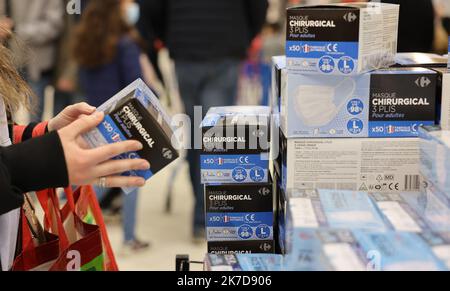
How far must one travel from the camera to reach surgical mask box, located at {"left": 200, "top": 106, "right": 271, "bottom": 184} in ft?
5.24

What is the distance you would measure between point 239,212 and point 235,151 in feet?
0.50

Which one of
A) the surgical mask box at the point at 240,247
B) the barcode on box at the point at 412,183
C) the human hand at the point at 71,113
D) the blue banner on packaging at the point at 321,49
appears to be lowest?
the surgical mask box at the point at 240,247

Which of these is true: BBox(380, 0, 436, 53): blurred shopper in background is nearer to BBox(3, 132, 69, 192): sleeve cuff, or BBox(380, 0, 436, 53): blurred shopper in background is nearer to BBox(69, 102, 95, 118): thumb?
BBox(69, 102, 95, 118): thumb

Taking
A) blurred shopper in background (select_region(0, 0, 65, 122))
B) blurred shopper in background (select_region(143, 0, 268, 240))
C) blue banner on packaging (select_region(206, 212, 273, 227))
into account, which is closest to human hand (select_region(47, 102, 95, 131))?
blue banner on packaging (select_region(206, 212, 273, 227))

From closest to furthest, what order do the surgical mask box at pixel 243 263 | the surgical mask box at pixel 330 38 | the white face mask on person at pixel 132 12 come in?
the surgical mask box at pixel 243 263, the surgical mask box at pixel 330 38, the white face mask on person at pixel 132 12

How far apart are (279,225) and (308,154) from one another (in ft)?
0.75

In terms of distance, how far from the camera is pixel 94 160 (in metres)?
1.24

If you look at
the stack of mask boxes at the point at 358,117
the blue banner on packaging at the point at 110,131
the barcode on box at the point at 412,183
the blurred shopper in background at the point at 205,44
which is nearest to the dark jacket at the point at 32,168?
the blue banner on packaging at the point at 110,131

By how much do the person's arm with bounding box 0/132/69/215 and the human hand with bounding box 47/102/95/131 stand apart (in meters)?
0.30

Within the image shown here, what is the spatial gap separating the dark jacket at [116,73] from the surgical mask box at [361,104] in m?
2.20

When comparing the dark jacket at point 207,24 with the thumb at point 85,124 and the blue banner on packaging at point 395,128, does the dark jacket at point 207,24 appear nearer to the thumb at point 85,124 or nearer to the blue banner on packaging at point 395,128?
the blue banner on packaging at point 395,128

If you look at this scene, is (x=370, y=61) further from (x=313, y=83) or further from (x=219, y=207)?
(x=219, y=207)

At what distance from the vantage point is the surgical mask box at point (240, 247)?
1.63 metres

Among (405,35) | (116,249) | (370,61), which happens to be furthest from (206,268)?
(116,249)
